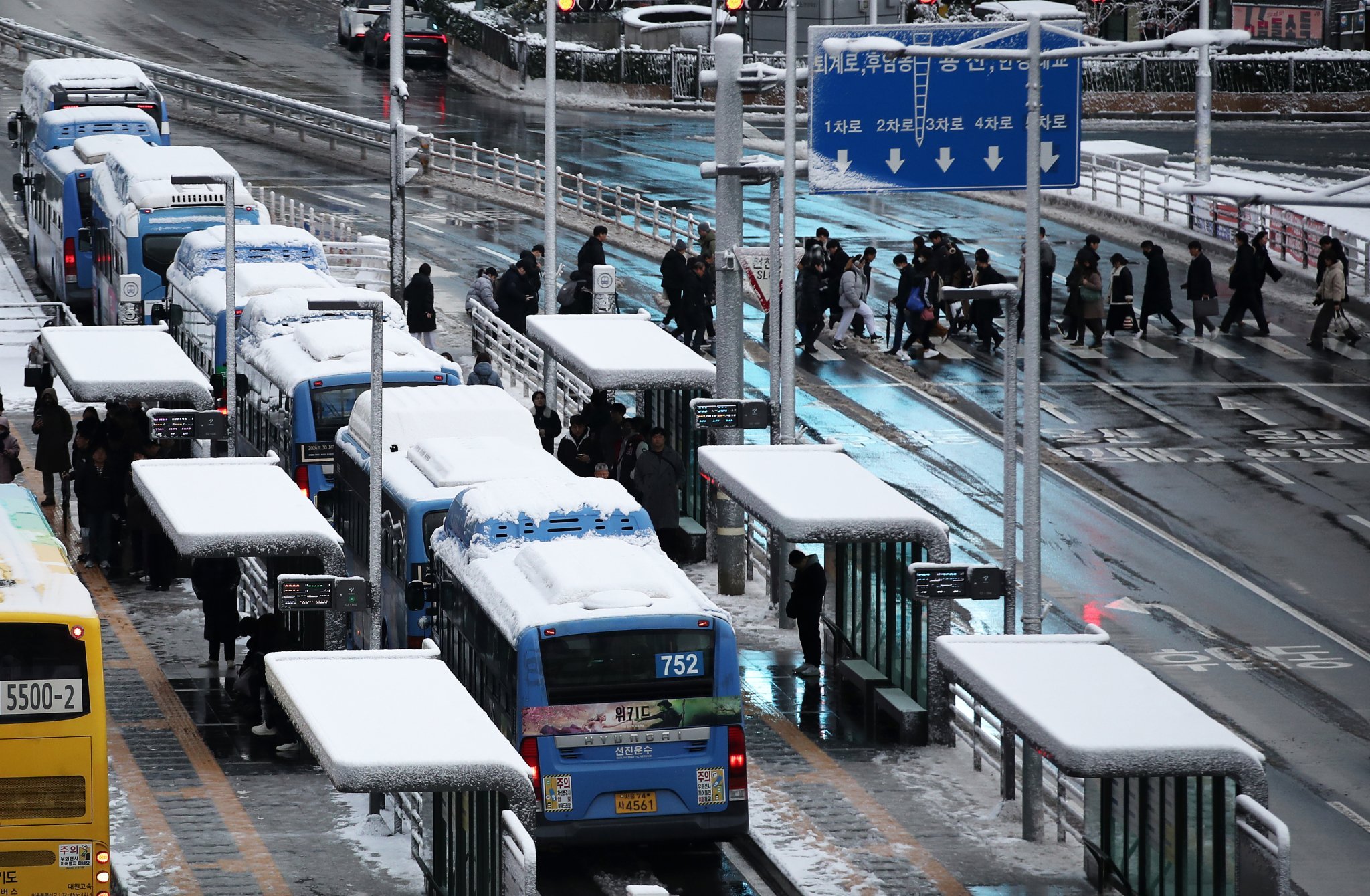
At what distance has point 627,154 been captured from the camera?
57.6 m

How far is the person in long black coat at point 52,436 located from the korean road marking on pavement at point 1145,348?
17751 millimetres

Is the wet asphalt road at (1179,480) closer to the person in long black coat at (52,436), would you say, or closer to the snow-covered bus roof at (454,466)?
the snow-covered bus roof at (454,466)

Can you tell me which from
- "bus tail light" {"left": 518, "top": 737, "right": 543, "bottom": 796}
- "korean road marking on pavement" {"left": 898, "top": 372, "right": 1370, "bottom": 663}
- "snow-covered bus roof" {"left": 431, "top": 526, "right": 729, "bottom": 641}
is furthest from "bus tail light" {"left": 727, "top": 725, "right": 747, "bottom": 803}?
"korean road marking on pavement" {"left": 898, "top": 372, "right": 1370, "bottom": 663}

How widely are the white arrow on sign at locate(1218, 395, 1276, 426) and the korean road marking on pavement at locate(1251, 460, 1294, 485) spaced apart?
7.28 feet

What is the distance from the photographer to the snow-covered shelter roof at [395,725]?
1405cm

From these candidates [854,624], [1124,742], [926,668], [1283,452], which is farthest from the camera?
[1283,452]

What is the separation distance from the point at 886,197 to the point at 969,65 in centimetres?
3082

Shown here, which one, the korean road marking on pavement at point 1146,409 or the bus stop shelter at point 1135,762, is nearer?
the bus stop shelter at point 1135,762

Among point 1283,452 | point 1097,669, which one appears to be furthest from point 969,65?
point 1283,452

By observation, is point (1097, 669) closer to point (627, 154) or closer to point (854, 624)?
point (854, 624)

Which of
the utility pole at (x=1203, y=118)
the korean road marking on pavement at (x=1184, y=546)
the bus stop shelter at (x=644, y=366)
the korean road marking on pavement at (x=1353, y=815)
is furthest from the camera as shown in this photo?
the utility pole at (x=1203, y=118)

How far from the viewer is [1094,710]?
15555 millimetres

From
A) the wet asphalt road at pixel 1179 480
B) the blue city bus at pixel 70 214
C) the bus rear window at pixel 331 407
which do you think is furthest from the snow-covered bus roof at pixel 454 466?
the blue city bus at pixel 70 214

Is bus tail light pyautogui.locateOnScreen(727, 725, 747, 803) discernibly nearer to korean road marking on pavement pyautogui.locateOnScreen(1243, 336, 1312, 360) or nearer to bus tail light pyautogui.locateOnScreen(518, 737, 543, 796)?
bus tail light pyautogui.locateOnScreen(518, 737, 543, 796)
